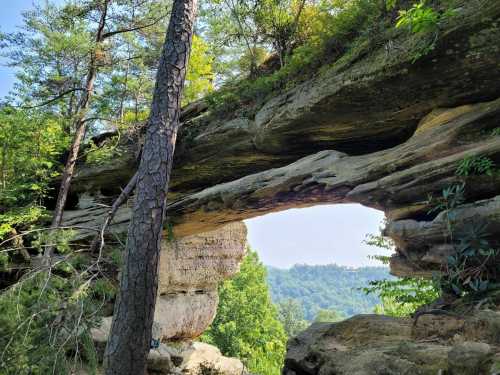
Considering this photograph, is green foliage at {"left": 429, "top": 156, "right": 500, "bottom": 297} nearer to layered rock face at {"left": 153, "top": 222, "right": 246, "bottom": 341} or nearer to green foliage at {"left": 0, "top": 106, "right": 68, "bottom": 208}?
layered rock face at {"left": 153, "top": 222, "right": 246, "bottom": 341}

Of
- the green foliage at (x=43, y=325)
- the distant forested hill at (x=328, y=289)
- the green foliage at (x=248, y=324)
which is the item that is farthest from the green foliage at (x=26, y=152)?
the distant forested hill at (x=328, y=289)

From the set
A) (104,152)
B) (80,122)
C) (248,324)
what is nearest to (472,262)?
(104,152)

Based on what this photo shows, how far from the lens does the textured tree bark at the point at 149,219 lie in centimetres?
445

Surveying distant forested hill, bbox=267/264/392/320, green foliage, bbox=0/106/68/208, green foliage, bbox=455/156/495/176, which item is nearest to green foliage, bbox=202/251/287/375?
green foliage, bbox=0/106/68/208

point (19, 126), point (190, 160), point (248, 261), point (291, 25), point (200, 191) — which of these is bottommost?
point (248, 261)

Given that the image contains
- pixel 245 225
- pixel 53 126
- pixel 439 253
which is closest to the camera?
pixel 439 253

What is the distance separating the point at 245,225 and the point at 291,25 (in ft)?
24.6

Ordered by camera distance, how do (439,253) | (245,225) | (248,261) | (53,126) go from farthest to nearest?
(248,261) → (245,225) → (53,126) → (439,253)

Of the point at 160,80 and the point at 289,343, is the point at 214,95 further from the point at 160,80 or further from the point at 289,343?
the point at 289,343

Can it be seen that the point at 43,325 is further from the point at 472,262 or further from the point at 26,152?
the point at 26,152

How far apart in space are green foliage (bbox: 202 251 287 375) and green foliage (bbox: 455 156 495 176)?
16249 mm

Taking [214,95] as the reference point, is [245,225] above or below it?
below

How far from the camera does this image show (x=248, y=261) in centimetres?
2928

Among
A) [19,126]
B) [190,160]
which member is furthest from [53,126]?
[190,160]
